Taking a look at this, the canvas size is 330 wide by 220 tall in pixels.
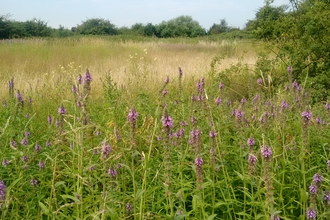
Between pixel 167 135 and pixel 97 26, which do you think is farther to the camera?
pixel 97 26

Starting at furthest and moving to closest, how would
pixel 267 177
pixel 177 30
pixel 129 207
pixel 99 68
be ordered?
pixel 177 30, pixel 99 68, pixel 129 207, pixel 267 177

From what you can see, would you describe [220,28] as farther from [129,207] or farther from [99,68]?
[129,207]

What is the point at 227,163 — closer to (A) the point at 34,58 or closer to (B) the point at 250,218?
(B) the point at 250,218

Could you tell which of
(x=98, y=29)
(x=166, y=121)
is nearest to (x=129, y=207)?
(x=166, y=121)

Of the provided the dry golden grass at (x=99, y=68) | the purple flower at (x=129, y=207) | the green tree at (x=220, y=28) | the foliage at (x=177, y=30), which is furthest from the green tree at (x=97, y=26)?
the purple flower at (x=129, y=207)

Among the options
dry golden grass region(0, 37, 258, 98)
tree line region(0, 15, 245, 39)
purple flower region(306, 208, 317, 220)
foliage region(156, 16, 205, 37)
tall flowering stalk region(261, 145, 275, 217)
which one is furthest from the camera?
foliage region(156, 16, 205, 37)

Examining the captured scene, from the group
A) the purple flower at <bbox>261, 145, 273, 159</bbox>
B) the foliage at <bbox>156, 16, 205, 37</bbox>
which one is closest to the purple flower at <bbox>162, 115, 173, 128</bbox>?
the purple flower at <bbox>261, 145, 273, 159</bbox>

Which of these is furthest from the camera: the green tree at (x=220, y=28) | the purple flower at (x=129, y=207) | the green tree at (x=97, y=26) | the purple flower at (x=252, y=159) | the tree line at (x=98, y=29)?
the green tree at (x=220, y=28)

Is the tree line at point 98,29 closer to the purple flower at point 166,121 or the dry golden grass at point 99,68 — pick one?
the dry golden grass at point 99,68

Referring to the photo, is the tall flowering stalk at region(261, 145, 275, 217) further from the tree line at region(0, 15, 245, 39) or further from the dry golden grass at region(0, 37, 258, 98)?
the tree line at region(0, 15, 245, 39)

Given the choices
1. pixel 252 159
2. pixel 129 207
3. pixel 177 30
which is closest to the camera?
pixel 252 159

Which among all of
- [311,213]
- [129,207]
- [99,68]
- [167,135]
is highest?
[167,135]

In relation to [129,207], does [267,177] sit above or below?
above

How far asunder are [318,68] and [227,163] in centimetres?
450
